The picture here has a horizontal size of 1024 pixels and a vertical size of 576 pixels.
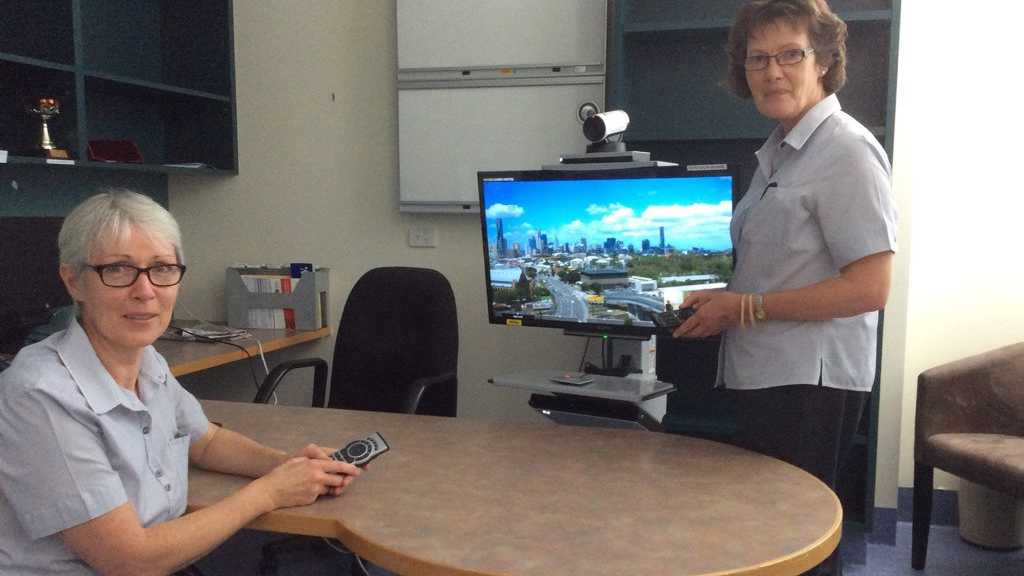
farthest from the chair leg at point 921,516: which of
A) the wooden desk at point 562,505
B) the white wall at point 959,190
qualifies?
the wooden desk at point 562,505

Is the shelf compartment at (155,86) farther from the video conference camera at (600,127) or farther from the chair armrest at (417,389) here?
the video conference camera at (600,127)

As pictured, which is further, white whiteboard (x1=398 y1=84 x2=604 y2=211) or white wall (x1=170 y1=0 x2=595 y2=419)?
white wall (x1=170 y1=0 x2=595 y2=419)

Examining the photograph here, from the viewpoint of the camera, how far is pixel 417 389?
238cm

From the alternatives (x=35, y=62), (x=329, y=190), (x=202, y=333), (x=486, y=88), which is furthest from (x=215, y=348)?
(x=486, y=88)

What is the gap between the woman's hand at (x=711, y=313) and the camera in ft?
5.37

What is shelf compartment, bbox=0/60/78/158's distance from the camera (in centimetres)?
290

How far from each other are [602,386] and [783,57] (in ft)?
2.83

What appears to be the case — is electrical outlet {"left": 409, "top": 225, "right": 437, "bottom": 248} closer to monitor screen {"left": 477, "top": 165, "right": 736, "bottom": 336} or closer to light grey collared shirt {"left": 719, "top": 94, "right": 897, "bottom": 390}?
monitor screen {"left": 477, "top": 165, "right": 736, "bottom": 336}

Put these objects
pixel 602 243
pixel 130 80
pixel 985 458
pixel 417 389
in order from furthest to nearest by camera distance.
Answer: pixel 130 80 < pixel 985 458 < pixel 417 389 < pixel 602 243

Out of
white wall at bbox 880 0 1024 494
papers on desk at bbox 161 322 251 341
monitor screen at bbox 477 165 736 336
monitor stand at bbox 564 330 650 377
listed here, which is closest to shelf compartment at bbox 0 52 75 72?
papers on desk at bbox 161 322 251 341

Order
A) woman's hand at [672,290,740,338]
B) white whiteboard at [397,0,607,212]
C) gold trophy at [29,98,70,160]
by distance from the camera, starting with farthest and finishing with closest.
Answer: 1. white whiteboard at [397,0,607,212]
2. gold trophy at [29,98,70,160]
3. woman's hand at [672,290,740,338]

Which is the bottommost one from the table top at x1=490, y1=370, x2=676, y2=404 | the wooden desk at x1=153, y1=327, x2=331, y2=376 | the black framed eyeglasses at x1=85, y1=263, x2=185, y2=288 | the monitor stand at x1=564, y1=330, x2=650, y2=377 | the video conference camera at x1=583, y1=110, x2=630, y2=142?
the wooden desk at x1=153, y1=327, x2=331, y2=376

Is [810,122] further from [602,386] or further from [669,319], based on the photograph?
[602,386]

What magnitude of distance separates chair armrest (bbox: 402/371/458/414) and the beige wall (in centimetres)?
90
